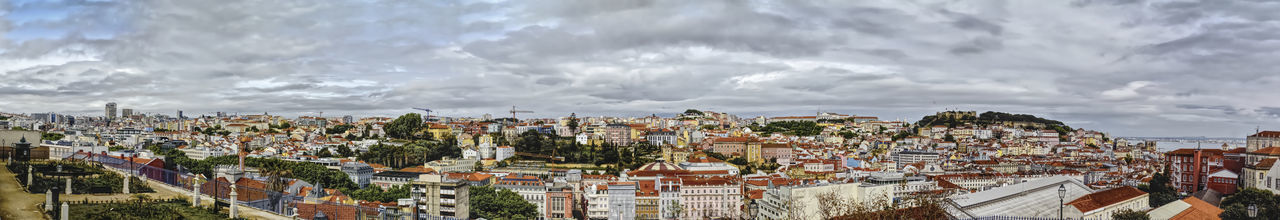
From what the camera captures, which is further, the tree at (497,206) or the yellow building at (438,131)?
the yellow building at (438,131)

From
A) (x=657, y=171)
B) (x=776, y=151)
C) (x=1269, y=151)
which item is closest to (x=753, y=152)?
(x=776, y=151)

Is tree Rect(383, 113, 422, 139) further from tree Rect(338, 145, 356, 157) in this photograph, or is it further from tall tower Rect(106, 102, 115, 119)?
tall tower Rect(106, 102, 115, 119)

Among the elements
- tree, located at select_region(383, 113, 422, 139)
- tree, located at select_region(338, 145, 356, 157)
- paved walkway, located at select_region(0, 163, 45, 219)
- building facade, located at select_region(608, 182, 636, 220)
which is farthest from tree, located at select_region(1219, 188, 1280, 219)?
tree, located at select_region(383, 113, 422, 139)

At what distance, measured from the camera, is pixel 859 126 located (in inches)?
3127

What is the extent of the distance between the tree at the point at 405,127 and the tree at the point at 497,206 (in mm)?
29913

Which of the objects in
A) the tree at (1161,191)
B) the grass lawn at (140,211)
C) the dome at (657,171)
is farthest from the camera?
the dome at (657,171)

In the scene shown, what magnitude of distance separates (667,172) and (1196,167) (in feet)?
62.6

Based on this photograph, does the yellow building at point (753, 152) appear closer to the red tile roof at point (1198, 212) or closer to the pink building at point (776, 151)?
the pink building at point (776, 151)

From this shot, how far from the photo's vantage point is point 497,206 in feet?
82.2

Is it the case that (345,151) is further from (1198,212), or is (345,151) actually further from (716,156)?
(1198,212)

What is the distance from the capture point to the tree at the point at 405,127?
54094mm

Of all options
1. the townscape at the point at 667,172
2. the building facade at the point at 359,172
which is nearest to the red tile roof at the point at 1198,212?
the townscape at the point at 667,172

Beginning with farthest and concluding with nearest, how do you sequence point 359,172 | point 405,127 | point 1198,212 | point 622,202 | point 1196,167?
point 405,127, point 359,172, point 622,202, point 1196,167, point 1198,212

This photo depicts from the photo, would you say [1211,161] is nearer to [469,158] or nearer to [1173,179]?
[1173,179]
